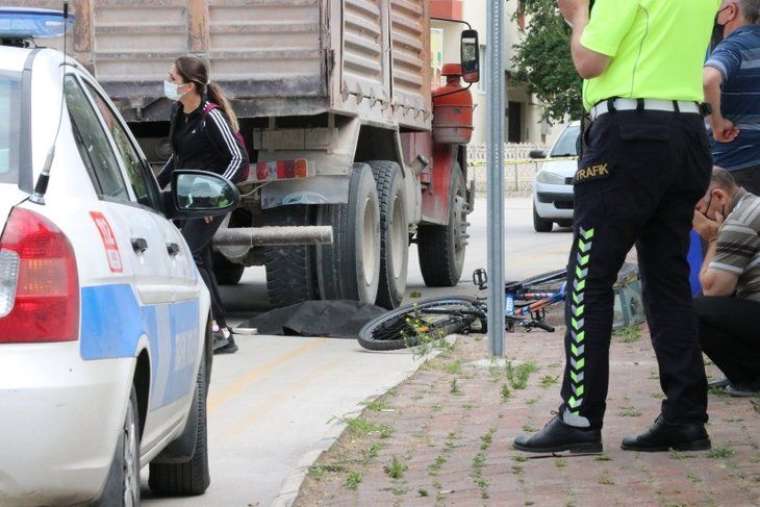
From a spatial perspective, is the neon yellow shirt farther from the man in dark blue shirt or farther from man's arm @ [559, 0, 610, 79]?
the man in dark blue shirt

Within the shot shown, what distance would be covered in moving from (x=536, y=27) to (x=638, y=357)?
48929 mm

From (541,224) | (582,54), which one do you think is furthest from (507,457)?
(541,224)

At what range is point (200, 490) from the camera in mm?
6219

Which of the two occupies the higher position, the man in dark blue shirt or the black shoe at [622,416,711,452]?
the man in dark blue shirt

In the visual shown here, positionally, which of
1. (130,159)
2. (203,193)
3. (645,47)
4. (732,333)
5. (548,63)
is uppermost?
(548,63)

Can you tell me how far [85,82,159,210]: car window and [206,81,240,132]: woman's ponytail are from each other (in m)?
4.62

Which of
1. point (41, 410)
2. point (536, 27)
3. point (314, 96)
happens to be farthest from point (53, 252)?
point (536, 27)

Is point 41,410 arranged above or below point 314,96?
below

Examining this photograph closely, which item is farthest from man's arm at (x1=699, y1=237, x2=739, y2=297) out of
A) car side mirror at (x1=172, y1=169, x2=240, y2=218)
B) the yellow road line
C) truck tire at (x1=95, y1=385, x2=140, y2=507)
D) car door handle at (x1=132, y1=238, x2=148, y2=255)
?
truck tire at (x1=95, y1=385, x2=140, y2=507)

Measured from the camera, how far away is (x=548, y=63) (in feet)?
187

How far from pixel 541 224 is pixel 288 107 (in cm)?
1550

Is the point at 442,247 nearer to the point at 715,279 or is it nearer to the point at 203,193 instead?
the point at 715,279

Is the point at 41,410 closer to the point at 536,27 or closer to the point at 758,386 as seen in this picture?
the point at 758,386

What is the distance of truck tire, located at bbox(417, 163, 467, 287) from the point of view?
16.4 m
